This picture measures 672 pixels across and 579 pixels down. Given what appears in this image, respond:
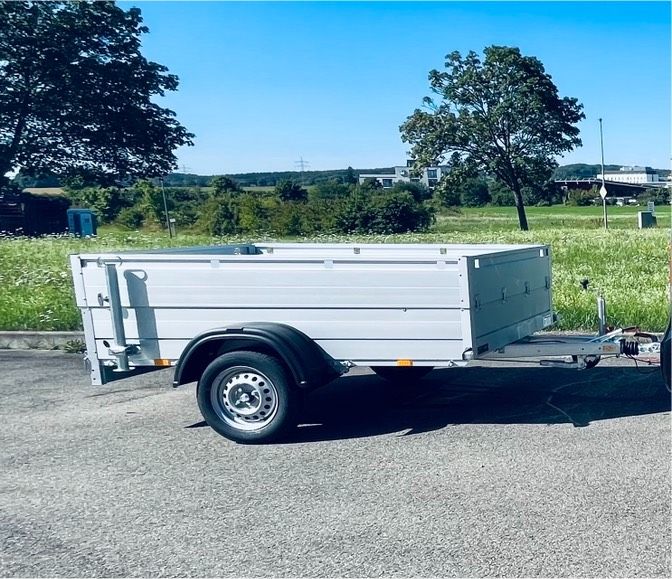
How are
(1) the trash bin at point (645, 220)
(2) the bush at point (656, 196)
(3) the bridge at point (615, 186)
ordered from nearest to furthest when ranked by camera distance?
(1) the trash bin at point (645, 220) < (2) the bush at point (656, 196) < (3) the bridge at point (615, 186)

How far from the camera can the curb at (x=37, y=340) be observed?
1098 centimetres

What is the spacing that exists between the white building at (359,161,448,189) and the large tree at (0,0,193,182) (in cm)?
1617

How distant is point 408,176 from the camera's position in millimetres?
64562

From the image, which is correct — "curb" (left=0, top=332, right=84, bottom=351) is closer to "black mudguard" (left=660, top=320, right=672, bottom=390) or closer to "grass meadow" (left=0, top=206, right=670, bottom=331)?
"grass meadow" (left=0, top=206, right=670, bottom=331)

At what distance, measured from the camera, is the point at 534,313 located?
24.4 feet

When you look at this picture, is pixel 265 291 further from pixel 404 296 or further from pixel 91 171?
pixel 91 171

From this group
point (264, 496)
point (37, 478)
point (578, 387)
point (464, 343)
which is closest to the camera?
point (264, 496)

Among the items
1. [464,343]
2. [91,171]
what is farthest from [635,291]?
[91,171]

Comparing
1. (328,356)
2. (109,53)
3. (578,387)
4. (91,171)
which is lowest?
(578,387)

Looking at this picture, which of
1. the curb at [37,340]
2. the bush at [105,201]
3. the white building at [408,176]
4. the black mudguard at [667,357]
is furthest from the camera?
the white building at [408,176]

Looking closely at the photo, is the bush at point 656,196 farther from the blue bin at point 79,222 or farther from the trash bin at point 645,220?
the blue bin at point 79,222

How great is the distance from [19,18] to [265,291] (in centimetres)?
4523

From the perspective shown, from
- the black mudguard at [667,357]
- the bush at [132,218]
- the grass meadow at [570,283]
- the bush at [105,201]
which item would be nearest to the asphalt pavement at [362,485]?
the black mudguard at [667,357]

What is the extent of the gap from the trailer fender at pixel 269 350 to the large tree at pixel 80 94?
44.5 metres
